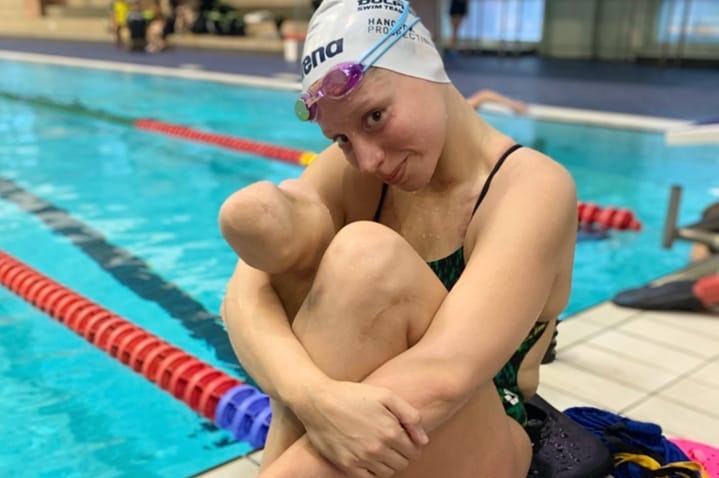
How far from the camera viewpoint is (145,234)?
5078mm

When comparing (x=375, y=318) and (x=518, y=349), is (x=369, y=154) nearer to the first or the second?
(x=375, y=318)

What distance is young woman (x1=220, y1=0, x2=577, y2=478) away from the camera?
1251 millimetres

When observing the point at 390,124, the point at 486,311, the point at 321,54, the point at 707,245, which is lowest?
the point at 707,245

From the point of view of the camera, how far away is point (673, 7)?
47.6 ft

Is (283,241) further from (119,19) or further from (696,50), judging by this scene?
(119,19)

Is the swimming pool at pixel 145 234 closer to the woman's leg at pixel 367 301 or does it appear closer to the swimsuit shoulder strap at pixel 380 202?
the swimsuit shoulder strap at pixel 380 202

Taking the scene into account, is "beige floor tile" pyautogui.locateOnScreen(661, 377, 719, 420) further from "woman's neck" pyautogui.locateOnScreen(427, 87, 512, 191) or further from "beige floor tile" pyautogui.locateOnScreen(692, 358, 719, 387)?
"woman's neck" pyautogui.locateOnScreen(427, 87, 512, 191)

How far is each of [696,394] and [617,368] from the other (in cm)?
29

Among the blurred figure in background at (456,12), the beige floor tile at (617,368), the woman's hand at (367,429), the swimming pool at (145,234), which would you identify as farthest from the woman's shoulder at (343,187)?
the blurred figure in background at (456,12)

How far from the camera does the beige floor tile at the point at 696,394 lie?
257 cm

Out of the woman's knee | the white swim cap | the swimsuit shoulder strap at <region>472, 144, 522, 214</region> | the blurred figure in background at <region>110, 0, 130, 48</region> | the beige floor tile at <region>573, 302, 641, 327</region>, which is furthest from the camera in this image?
the blurred figure in background at <region>110, 0, 130, 48</region>

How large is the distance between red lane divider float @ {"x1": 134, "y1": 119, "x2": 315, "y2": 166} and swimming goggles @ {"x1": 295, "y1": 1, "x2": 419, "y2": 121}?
510 centimetres

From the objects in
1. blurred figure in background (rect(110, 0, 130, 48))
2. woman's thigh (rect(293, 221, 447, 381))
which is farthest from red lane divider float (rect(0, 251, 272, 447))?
blurred figure in background (rect(110, 0, 130, 48))

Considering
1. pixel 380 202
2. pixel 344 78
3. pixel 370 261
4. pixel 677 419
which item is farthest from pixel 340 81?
pixel 677 419
